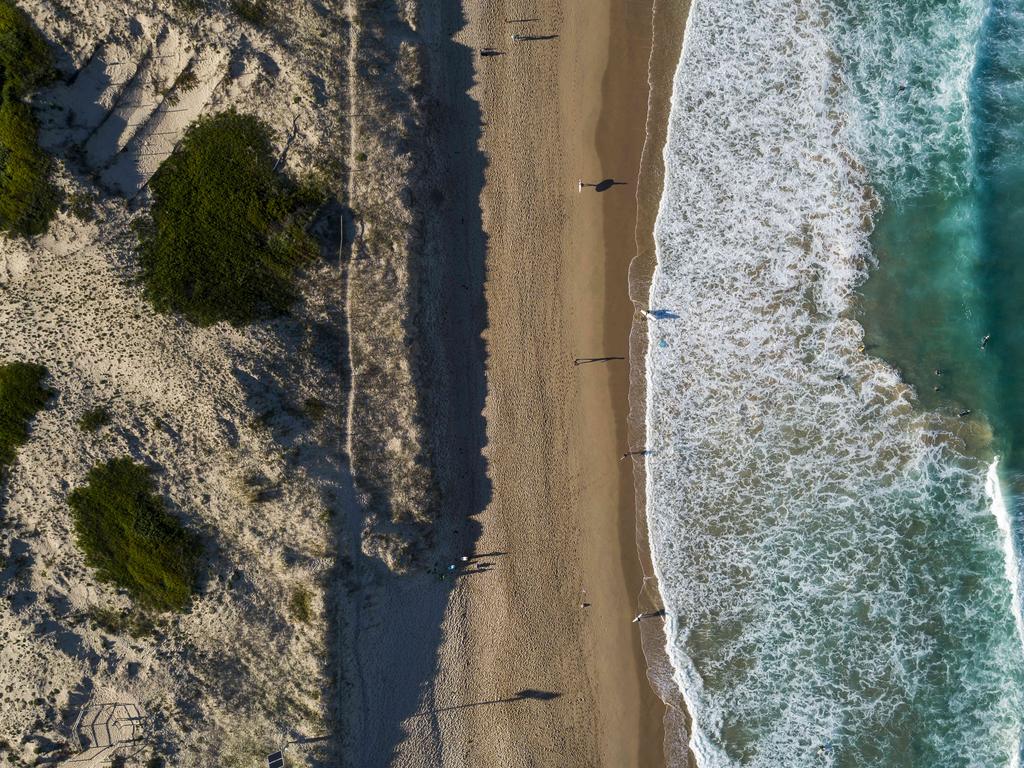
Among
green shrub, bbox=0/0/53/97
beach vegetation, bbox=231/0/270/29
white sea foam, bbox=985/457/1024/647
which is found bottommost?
white sea foam, bbox=985/457/1024/647

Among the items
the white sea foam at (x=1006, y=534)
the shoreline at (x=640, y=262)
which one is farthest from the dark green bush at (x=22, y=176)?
the white sea foam at (x=1006, y=534)

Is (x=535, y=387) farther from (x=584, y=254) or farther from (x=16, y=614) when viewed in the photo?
(x=16, y=614)

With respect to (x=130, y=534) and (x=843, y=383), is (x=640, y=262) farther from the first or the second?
(x=130, y=534)

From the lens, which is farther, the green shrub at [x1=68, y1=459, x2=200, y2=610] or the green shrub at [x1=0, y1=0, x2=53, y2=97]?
the green shrub at [x1=0, y1=0, x2=53, y2=97]

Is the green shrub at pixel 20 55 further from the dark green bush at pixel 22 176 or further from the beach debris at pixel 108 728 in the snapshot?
the beach debris at pixel 108 728

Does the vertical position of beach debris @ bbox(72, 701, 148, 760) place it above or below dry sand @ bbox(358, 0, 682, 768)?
below

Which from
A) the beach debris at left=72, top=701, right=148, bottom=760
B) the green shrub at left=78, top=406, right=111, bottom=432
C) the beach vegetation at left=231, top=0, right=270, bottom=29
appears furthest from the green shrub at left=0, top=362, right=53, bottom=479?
the beach vegetation at left=231, top=0, right=270, bottom=29

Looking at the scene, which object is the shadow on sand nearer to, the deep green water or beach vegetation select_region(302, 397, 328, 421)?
beach vegetation select_region(302, 397, 328, 421)

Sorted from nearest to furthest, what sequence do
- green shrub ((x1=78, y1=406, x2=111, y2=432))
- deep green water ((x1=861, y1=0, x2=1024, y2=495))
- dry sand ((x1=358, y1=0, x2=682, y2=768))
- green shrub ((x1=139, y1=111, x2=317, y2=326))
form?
green shrub ((x1=78, y1=406, x2=111, y2=432))
green shrub ((x1=139, y1=111, x2=317, y2=326))
dry sand ((x1=358, y1=0, x2=682, y2=768))
deep green water ((x1=861, y1=0, x2=1024, y2=495))
